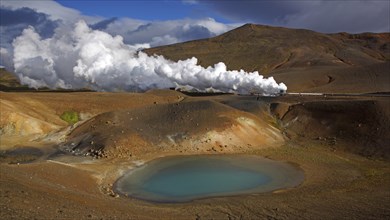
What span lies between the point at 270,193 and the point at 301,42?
11575cm

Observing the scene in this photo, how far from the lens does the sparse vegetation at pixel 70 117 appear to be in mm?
45688

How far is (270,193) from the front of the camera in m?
22.9

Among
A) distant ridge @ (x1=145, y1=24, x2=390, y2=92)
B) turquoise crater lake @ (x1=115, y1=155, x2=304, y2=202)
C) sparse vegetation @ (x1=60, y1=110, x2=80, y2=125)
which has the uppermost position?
distant ridge @ (x1=145, y1=24, x2=390, y2=92)

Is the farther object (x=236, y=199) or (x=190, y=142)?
(x=190, y=142)

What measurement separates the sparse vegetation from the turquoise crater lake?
58.8 feet

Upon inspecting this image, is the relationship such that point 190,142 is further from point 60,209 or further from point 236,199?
point 60,209

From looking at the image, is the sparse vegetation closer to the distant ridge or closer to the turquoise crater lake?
the turquoise crater lake

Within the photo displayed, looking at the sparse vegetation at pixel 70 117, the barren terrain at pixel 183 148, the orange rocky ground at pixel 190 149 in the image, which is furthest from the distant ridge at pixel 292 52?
the sparse vegetation at pixel 70 117

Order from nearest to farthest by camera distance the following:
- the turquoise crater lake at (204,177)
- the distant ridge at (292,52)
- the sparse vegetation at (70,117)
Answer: the turquoise crater lake at (204,177), the sparse vegetation at (70,117), the distant ridge at (292,52)

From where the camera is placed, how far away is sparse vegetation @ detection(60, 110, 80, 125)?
4569 cm

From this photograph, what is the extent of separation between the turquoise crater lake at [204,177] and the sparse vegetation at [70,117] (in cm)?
1792

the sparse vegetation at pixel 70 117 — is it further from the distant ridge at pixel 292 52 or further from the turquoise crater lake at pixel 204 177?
the distant ridge at pixel 292 52

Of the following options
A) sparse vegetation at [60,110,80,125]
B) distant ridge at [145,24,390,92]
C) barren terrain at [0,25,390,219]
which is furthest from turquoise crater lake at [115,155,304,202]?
distant ridge at [145,24,390,92]

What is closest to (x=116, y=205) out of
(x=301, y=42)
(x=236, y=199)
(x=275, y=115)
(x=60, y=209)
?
(x=60, y=209)
